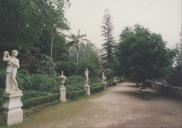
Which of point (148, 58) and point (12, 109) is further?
point (148, 58)

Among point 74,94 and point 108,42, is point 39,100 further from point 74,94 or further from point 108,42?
point 108,42

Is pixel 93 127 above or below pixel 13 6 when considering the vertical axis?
below

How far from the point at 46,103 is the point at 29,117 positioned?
2739 mm

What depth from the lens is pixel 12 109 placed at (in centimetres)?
900

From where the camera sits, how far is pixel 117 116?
10477 mm

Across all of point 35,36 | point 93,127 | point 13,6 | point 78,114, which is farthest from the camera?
point 35,36

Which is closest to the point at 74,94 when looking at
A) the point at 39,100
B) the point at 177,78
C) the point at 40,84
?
the point at 40,84

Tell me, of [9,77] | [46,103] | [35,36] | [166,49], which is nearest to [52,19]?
[35,36]

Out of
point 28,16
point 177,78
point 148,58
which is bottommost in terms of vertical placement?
point 177,78

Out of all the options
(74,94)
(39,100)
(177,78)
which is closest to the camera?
(39,100)

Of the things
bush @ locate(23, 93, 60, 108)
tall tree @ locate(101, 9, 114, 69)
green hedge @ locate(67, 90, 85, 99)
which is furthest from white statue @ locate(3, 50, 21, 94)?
tall tree @ locate(101, 9, 114, 69)

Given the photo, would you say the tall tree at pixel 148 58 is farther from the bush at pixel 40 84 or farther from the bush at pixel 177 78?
the bush at pixel 40 84

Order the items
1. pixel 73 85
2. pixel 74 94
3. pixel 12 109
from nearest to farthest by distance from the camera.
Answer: pixel 12 109
pixel 74 94
pixel 73 85

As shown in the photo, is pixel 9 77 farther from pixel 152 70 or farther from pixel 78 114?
pixel 152 70
